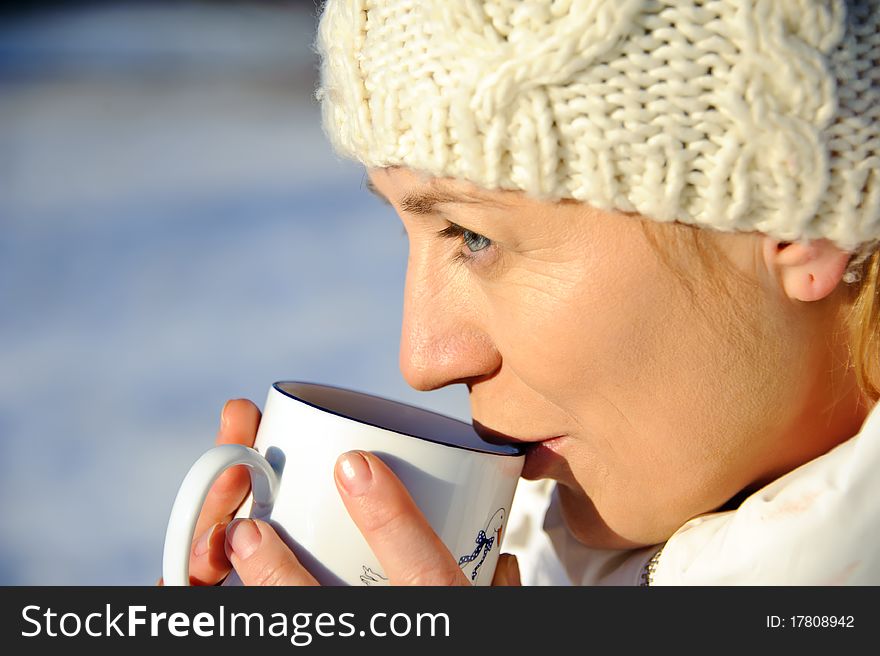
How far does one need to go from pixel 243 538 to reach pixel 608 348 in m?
0.39

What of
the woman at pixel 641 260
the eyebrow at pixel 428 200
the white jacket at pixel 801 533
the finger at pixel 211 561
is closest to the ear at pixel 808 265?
the woman at pixel 641 260

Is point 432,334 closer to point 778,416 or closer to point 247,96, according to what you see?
point 778,416

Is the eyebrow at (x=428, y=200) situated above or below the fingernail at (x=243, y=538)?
above

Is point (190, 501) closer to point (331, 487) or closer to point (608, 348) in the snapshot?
point (331, 487)

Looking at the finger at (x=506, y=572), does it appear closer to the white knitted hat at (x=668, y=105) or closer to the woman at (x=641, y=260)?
the woman at (x=641, y=260)

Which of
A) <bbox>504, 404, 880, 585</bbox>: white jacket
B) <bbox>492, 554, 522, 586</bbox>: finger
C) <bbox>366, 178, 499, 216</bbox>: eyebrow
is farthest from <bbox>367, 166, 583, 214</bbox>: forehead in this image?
<bbox>492, 554, 522, 586</bbox>: finger

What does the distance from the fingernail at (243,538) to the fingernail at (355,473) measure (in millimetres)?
107

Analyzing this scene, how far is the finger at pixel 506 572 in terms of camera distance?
3.63 feet

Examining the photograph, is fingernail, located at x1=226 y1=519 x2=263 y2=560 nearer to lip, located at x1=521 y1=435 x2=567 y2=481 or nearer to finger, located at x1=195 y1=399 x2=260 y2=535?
finger, located at x1=195 y1=399 x2=260 y2=535

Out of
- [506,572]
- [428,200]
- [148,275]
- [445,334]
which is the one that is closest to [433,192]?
[428,200]

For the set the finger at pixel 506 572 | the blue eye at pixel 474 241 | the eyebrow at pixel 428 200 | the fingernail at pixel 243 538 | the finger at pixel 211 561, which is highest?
the eyebrow at pixel 428 200

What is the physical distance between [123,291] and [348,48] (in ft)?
6.45

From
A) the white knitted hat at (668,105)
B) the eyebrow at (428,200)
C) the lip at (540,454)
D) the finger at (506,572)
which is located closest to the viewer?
the white knitted hat at (668,105)

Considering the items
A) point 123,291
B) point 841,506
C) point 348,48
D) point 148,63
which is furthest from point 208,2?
point 841,506
